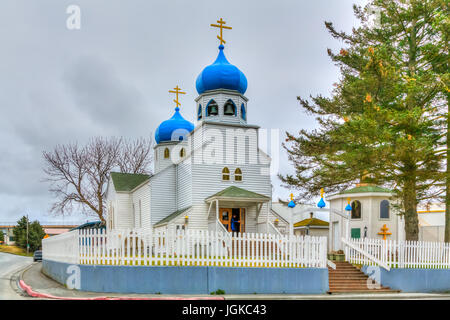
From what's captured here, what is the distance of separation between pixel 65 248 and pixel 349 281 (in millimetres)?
10899

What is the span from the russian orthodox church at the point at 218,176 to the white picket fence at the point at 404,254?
5256 mm

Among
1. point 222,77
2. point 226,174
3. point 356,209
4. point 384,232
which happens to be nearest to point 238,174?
point 226,174

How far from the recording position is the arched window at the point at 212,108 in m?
26.5

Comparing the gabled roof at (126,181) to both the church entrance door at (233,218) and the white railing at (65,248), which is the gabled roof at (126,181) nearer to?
the church entrance door at (233,218)

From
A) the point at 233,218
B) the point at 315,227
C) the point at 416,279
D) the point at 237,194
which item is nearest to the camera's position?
the point at 416,279

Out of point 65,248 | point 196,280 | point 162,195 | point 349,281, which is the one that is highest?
point 162,195

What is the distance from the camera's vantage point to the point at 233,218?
976 inches

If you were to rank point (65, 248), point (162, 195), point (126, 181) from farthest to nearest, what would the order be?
point (126, 181) < point (162, 195) < point (65, 248)

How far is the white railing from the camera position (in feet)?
52.1

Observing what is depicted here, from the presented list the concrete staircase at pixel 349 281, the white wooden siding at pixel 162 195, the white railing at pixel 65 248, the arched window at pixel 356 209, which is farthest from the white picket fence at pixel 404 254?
the white wooden siding at pixel 162 195

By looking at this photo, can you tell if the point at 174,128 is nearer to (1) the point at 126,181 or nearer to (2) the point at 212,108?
(1) the point at 126,181

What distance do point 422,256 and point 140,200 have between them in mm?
17238

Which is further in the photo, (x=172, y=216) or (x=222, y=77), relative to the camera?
(x=222, y=77)

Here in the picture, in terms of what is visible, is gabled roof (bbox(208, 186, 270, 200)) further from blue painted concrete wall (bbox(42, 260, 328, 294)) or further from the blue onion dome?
blue painted concrete wall (bbox(42, 260, 328, 294))
